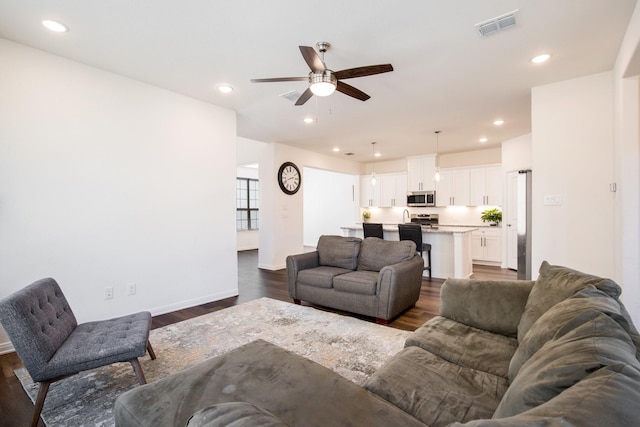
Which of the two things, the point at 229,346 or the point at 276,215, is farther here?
the point at 276,215

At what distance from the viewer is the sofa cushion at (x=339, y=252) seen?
4102 mm

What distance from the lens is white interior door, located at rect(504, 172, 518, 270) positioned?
6.25 metres

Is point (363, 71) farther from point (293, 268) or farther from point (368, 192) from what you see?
point (368, 192)

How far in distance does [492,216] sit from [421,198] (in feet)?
5.65

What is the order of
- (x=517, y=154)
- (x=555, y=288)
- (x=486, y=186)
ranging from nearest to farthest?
(x=555, y=288) < (x=517, y=154) < (x=486, y=186)

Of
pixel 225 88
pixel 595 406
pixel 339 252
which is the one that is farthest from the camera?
pixel 339 252

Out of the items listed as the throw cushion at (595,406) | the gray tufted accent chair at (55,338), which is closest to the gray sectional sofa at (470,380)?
the throw cushion at (595,406)

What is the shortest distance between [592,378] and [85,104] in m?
4.22

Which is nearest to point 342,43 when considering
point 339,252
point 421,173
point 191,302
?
point 339,252

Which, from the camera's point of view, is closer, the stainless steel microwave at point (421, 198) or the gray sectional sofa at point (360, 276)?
the gray sectional sofa at point (360, 276)

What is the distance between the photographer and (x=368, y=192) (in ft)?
30.1

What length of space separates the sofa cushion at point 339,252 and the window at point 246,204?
5.80 m

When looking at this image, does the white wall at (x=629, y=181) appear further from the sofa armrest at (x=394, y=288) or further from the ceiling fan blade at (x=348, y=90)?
the ceiling fan blade at (x=348, y=90)

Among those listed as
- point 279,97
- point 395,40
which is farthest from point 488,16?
point 279,97
